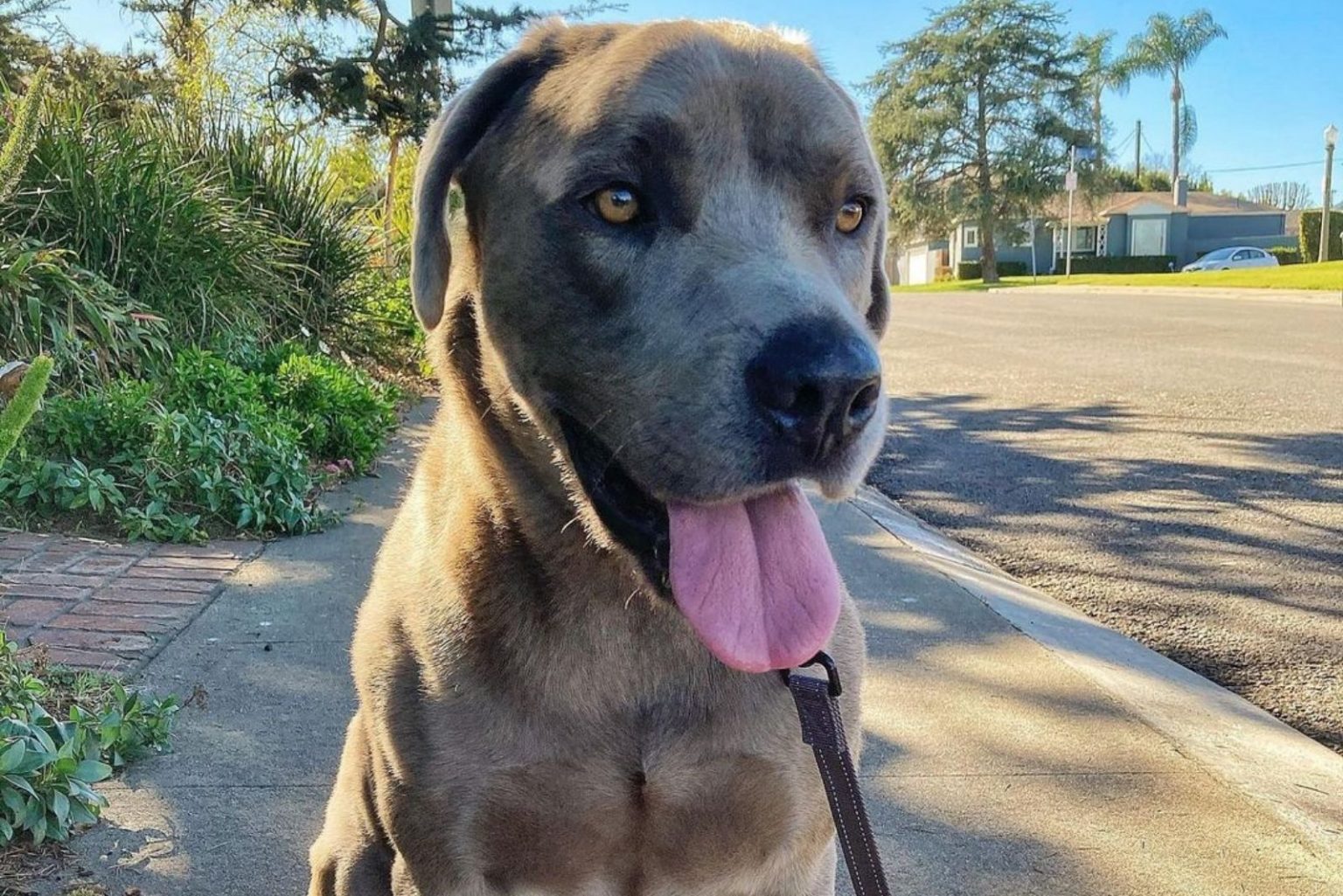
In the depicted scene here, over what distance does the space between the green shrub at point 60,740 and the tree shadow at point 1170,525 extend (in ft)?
11.7

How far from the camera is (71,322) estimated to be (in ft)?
21.7

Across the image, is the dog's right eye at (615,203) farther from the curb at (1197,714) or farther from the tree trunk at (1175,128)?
the tree trunk at (1175,128)

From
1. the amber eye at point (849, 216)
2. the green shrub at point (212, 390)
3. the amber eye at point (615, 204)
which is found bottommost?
the green shrub at point (212, 390)

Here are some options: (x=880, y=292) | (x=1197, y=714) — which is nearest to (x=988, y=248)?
(x=1197, y=714)

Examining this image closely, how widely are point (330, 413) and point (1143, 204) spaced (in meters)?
79.5

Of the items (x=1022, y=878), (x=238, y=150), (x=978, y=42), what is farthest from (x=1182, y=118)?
(x=1022, y=878)

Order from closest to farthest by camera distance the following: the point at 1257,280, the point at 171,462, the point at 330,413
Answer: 1. the point at 171,462
2. the point at 330,413
3. the point at 1257,280

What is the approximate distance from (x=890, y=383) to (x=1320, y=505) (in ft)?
22.5

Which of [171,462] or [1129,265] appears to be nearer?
[171,462]

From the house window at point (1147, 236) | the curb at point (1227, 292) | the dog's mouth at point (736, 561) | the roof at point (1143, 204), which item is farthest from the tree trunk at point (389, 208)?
the house window at point (1147, 236)

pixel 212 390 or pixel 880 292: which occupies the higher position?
pixel 880 292

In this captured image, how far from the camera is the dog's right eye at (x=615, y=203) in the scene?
7.00ft

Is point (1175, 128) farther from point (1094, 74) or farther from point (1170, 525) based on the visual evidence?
point (1170, 525)

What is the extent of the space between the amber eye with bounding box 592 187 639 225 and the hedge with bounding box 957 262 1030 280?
63914 mm
